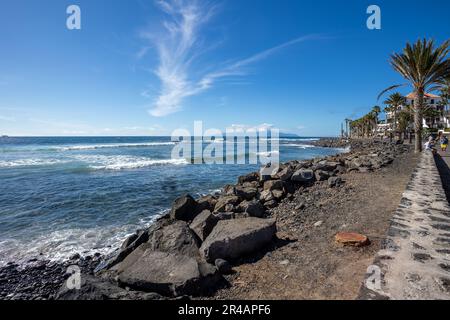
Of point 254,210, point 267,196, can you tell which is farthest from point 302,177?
point 254,210

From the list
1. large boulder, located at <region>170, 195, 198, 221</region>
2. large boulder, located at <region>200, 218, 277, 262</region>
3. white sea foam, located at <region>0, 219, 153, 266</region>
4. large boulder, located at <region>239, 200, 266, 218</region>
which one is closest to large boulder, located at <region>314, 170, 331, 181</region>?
large boulder, located at <region>239, 200, 266, 218</region>

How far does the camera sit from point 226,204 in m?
9.21

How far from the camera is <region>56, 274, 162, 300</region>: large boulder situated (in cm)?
379

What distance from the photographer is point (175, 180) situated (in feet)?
58.5

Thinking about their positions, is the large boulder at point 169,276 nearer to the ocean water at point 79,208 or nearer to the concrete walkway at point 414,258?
the concrete walkway at point 414,258

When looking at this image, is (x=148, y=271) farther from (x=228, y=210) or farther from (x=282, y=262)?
(x=228, y=210)

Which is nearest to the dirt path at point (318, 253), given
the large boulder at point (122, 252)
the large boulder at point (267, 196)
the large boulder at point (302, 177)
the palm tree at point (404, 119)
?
the large boulder at point (267, 196)

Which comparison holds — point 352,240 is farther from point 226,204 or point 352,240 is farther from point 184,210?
point 184,210

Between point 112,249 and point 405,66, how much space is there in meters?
24.5

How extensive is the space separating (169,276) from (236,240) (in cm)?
150

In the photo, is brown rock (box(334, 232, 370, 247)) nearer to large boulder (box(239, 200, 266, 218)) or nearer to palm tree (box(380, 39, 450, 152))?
large boulder (box(239, 200, 266, 218))

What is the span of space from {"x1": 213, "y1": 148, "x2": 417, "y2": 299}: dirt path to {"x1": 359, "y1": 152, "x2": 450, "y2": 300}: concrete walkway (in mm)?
408
